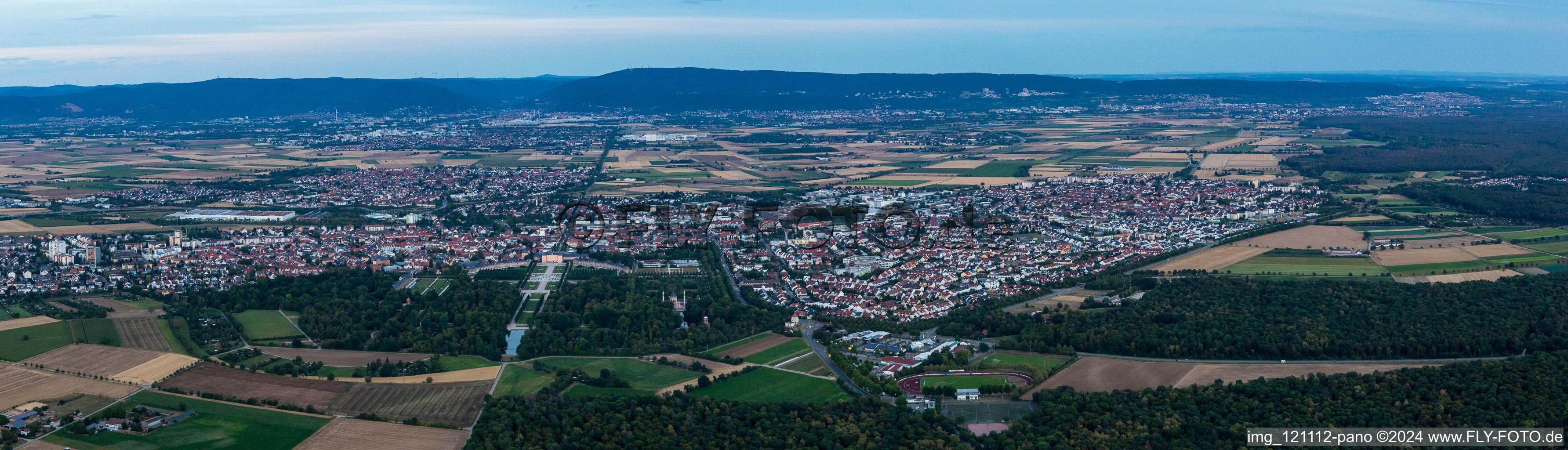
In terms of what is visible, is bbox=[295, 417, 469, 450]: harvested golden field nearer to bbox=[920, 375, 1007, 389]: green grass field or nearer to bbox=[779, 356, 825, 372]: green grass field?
bbox=[779, 356, 825, 372]: green grass field

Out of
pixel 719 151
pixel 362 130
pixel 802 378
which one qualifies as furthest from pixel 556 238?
pixel 362 130

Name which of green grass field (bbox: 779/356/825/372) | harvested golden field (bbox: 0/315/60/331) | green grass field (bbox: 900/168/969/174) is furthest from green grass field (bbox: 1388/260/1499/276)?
harvested golden field (bbox: 0/315/60/331)

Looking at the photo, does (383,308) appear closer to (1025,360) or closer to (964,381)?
(964,381)

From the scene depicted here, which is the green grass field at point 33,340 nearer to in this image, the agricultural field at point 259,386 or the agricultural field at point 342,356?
the agricultural field at point 259,386

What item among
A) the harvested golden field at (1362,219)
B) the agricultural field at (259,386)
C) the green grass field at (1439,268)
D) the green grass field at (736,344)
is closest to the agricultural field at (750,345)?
the green grass field at (736,344)

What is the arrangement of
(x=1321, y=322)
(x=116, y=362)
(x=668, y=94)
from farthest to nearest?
1. (x=668, y=94)
2. (x=1321, y=322)
3. (x=116, y=362)

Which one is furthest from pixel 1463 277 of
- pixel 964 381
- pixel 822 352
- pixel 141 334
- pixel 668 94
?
pixel 668 94
